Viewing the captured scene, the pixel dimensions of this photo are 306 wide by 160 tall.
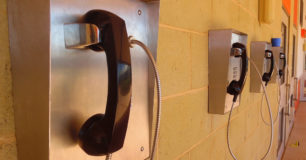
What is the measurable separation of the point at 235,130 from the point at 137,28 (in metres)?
0.84

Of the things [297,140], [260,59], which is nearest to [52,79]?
[260,59]

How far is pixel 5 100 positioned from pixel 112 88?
0.13 meters

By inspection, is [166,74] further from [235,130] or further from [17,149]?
[235,130]

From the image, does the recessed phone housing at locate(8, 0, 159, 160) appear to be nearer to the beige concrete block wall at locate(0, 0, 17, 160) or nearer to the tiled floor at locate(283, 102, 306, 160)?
the beige concrete block wall at locate(0, 0, 17, 160)

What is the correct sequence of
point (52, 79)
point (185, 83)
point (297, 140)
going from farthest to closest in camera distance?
point (297, 140) → point (185, 83) → point (52, 79)

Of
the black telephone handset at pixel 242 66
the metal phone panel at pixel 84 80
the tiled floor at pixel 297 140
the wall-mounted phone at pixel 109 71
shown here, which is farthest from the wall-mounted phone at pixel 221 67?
the tiled floor at pixel 297 140

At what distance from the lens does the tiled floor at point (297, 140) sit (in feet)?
10.7

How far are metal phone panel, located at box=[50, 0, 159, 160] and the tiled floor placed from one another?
3.38 m

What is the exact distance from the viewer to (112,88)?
305 mm

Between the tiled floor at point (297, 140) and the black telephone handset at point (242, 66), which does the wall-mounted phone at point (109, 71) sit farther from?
the tiled floor at point (297, 140)

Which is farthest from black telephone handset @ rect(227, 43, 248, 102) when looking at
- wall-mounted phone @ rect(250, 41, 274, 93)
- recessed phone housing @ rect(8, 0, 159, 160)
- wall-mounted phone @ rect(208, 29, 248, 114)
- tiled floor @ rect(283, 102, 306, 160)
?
tiled floor @ rect(283, 102, 306, 160)

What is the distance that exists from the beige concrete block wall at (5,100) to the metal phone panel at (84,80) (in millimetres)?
58

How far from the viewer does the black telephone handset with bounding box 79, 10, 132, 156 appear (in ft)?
0.99

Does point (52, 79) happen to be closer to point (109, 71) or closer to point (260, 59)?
point (109, 71)
